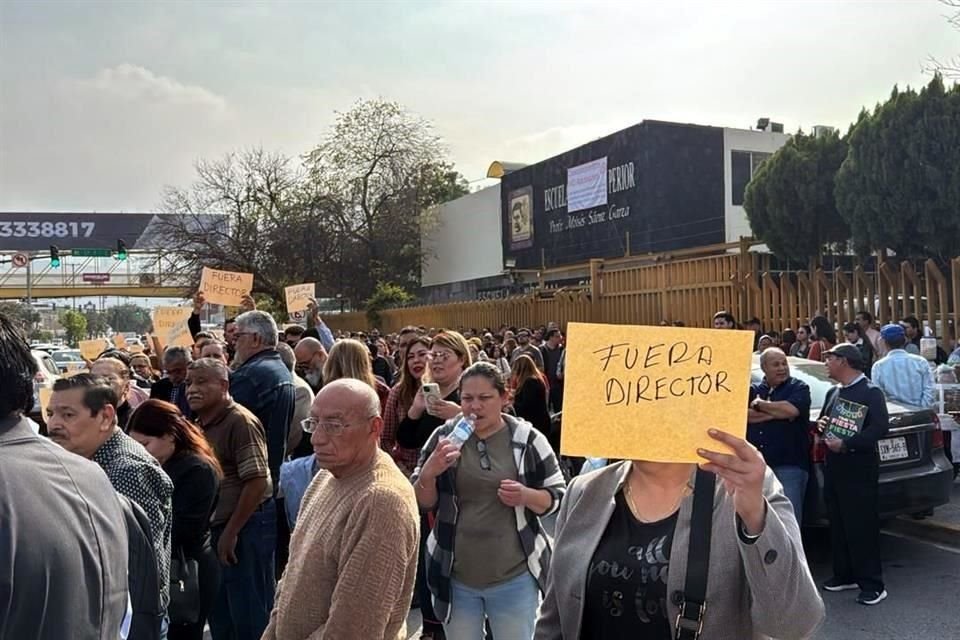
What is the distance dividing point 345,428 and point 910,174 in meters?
15.6

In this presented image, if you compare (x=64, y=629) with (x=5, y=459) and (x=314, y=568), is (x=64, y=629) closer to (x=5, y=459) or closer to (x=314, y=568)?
(x=5, y=459)

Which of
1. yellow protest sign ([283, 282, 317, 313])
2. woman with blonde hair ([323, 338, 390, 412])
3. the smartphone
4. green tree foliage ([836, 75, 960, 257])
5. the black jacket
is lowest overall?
the black jacket

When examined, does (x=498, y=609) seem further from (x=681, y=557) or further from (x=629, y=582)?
(x=681, y=557)

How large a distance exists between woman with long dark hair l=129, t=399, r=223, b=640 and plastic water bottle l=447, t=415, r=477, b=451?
1250 mm

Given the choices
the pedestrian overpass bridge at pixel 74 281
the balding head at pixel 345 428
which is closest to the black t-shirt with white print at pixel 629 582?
the balding head at pixel 345 428

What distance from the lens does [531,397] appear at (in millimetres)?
7785

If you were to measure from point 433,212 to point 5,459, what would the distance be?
41360 millimetres

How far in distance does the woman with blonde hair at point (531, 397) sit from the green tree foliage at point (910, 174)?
10959 mm

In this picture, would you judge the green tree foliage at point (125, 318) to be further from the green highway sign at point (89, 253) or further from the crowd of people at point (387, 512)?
the crowd of people at point (387, 512)

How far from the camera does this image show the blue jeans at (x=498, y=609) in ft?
13.1

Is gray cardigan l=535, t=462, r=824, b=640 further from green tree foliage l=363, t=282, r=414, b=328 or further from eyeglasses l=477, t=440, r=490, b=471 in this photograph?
green tree foliage l=363, t=282, r=414, b=328

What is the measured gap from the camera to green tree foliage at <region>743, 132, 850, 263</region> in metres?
19.3

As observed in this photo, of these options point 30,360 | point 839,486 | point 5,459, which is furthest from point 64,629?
point 839,486

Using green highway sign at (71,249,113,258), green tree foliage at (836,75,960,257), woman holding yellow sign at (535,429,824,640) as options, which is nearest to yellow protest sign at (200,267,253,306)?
woman holding yellow sign at (535,429,824,640)
